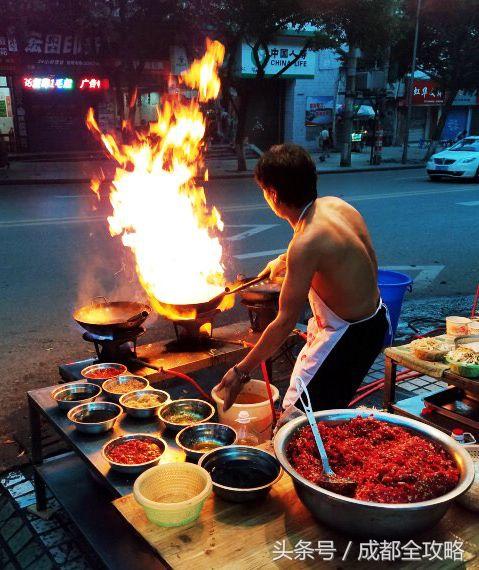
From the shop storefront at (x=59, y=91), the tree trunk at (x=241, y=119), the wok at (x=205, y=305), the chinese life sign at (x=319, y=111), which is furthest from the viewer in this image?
the chinese life sign at (x=319, y=111)

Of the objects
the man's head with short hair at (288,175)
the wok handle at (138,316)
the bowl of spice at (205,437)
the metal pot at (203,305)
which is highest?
the man's head with short hair at (288,175)

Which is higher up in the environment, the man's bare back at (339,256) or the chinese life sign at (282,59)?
the chinese life sign at (282,59)

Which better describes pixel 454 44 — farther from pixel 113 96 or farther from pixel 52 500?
pixel 52 500

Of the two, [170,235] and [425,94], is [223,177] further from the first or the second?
[425,94]

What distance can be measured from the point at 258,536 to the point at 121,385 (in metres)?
1.94

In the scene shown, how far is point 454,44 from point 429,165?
10649 mm

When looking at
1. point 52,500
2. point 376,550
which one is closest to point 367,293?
point 376,550

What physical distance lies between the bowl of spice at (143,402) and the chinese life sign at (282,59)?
26.8m

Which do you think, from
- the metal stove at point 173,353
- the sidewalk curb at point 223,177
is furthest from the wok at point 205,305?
the sidewalk curb at point 223,177

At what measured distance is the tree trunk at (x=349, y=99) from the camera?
24.1 meters

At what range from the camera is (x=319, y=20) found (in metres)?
21.2

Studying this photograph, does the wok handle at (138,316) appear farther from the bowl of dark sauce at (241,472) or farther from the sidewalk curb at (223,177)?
the sidewalk curb at (223,177)

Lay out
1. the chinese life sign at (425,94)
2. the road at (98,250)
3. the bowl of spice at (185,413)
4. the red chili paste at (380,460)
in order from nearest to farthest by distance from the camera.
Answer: the red chili paste at (380,460), the bowl of spice at (185,413), the road at (98,250), the chinese life sign at (425,94)

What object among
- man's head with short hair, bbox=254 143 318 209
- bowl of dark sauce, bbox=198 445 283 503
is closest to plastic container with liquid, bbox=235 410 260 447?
bowl of dark sauce, bbox=198 445 283 503
